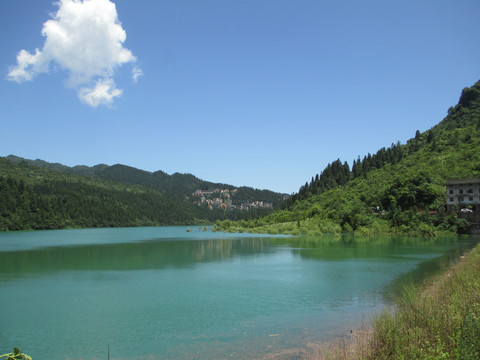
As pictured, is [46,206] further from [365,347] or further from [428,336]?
[428,336]

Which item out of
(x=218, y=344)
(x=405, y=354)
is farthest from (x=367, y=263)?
(x=405, y=354)

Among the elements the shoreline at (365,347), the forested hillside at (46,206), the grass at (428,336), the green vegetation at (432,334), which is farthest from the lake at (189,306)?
the forested hillside at (46,206)

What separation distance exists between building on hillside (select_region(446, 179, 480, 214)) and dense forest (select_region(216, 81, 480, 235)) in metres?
2.25

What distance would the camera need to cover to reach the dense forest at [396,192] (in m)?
74.1

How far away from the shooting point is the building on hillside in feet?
227

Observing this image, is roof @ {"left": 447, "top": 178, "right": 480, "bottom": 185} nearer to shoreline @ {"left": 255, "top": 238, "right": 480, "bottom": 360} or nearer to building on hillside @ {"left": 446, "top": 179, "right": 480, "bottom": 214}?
building on hillside @ {"left": 446, "top": 179, "right": 480, "bottom": 214}

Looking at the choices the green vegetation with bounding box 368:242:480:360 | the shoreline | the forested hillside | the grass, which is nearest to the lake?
the shoreline

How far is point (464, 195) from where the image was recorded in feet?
230

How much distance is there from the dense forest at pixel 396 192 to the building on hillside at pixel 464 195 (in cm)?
225

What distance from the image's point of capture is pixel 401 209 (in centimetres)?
7769

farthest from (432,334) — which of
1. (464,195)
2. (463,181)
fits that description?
(464,195)

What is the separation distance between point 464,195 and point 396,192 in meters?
12.9

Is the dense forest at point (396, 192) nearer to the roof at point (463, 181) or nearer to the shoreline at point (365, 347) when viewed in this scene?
the roof at point (463, 181)

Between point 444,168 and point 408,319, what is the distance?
89775mm
